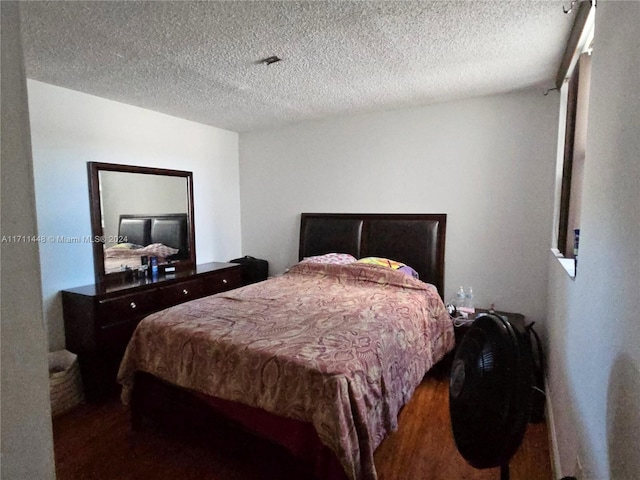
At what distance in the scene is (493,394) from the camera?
917 millimetres

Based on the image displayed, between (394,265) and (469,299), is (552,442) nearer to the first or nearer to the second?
(469,299)

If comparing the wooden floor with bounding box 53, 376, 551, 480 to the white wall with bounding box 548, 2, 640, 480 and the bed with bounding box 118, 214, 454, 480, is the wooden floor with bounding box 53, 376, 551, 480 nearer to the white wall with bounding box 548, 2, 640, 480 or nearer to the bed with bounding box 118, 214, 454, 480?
the bed with bounding box 118, 214, 454, 480

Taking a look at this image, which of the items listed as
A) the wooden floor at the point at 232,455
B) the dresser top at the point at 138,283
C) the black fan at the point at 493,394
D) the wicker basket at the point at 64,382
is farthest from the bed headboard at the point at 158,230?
the black fan at the point at 493,394

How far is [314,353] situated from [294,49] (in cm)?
175

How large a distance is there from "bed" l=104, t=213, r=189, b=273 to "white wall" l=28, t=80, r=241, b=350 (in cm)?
22

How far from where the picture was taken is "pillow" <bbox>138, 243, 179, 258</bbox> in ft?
10.6

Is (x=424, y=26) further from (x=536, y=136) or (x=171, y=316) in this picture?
(x=171, y=316)

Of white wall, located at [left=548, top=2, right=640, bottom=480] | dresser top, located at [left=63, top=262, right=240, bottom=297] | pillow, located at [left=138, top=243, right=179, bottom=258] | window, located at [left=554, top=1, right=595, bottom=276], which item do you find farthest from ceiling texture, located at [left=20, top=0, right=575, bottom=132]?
dresser top, located at [left=63, top=262, right=240, bottom=297]

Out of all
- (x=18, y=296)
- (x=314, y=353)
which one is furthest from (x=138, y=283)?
(x=18, y=296)

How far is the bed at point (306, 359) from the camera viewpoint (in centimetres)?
146

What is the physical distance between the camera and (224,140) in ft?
13.5

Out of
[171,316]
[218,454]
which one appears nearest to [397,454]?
[218,454]

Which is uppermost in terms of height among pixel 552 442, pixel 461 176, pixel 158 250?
pixel 461 176

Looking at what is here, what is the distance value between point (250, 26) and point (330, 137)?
1998mm
